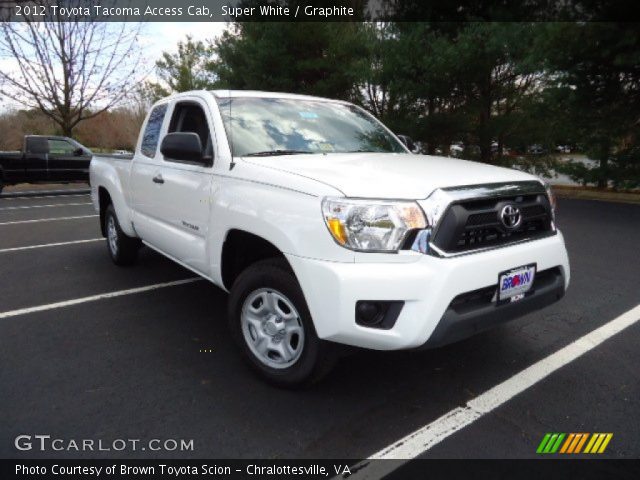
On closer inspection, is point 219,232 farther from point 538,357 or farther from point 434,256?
point 538,357

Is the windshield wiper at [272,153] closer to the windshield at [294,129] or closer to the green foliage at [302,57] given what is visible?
the windshield at [294,129]

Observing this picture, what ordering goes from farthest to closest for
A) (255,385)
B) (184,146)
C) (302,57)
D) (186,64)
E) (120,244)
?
(186,64)
(302,57)
(120,244)
(184,146)
(255,385)

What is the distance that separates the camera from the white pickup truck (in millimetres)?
2465

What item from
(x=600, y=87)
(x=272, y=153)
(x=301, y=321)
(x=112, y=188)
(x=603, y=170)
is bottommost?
(x=301, y=321)

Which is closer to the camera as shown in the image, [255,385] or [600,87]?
[255,385]

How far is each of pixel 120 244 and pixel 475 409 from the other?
436 centimetres

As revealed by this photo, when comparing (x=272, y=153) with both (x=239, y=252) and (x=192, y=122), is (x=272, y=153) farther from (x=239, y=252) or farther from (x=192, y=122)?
(x=192, y=122)

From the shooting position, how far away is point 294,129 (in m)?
3.67

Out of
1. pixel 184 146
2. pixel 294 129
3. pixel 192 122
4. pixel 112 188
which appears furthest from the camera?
pixel 112 188

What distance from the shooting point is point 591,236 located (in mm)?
7547

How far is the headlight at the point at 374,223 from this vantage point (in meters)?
2.47
